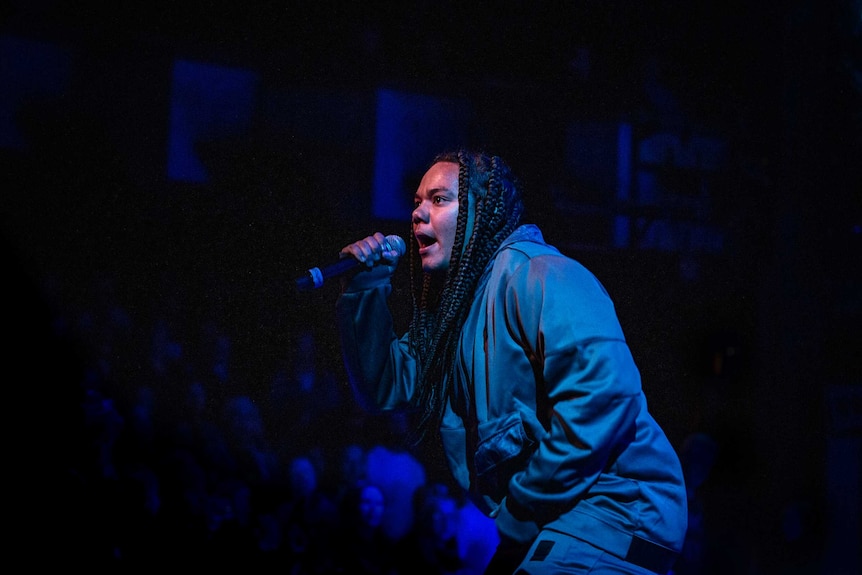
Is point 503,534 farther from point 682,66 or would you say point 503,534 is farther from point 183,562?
point 682,66

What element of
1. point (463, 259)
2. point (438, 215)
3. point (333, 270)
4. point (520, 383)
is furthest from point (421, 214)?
point (520, 383)

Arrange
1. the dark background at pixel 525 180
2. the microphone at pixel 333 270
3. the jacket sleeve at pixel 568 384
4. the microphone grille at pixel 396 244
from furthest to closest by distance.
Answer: the dark background at pixel 525 180
the microphone grille at pixel 396 244
the microphone at pixel 333 270
the jacket sleeve at pixel 568 384

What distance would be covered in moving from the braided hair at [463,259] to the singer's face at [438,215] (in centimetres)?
2

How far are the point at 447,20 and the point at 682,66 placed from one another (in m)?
0.89

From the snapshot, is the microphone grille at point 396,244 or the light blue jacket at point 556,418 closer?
the light blue jacket at point 556,418

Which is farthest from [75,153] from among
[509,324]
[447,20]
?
[509,324]

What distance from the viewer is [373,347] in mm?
2115

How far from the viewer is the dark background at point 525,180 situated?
230 centimetres

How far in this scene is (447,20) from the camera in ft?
8.54

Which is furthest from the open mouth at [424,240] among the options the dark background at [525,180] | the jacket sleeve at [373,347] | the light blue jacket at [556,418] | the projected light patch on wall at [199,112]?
the projected light patch on wall at [199,112]

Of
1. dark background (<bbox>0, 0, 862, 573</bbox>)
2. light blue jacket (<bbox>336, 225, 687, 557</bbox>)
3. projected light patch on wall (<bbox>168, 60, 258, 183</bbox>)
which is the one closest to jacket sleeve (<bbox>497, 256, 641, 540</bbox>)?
light blue jacket (<bbox>336, 225, 687, 557</bbox>)

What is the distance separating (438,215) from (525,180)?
643mm

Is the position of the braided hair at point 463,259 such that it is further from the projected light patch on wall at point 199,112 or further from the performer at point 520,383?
the projected light patch on wall at point 199,112

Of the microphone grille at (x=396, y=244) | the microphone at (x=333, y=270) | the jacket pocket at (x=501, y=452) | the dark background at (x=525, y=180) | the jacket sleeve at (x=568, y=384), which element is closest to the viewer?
the jacket sleeve at (x=568, y=384)
